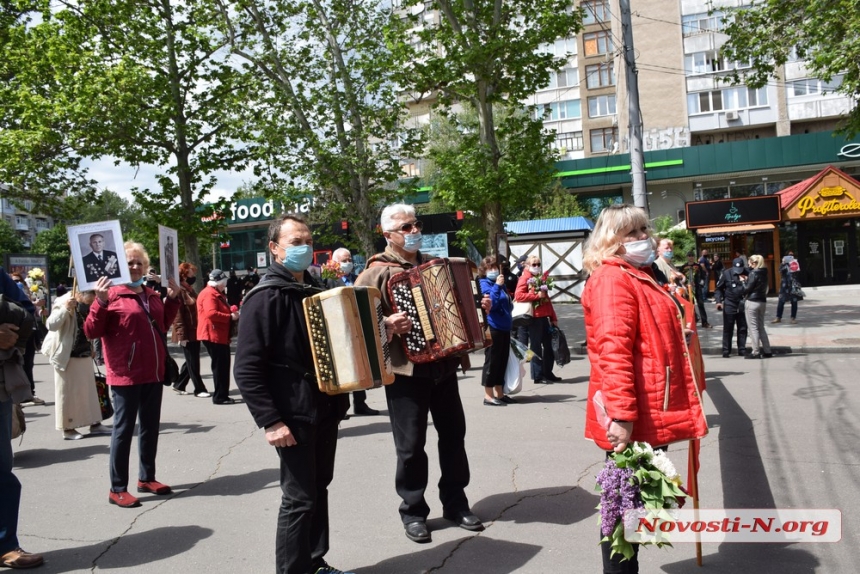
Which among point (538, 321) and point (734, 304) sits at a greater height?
point (538, 321)

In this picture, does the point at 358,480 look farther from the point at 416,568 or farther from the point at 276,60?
the point at 276,60

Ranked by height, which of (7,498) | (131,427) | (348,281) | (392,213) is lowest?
(7,498)

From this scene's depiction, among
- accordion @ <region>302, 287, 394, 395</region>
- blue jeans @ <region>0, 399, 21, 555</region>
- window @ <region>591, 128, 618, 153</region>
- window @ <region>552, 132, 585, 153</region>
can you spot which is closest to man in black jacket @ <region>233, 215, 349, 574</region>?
accordion @ <region>302, 287, 394, 395</region>

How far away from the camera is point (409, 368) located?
4.59 m

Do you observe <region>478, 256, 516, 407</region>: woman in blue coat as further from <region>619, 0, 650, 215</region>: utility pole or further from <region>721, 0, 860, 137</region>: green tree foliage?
<region>721, 0, 860, 137</region>: green tree foliage

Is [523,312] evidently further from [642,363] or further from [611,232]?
[642,363]

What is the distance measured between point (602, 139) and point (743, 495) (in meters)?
44.3

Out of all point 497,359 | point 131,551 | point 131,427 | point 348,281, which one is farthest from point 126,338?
point 348,281

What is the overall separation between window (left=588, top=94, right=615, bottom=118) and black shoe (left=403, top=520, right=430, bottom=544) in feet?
150

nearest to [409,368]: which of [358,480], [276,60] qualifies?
[358,480]

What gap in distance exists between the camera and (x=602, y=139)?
47.1 m

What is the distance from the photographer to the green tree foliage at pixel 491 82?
679 inches

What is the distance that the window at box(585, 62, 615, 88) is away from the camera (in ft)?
153

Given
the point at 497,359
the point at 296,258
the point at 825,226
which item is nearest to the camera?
the point at 296,258
